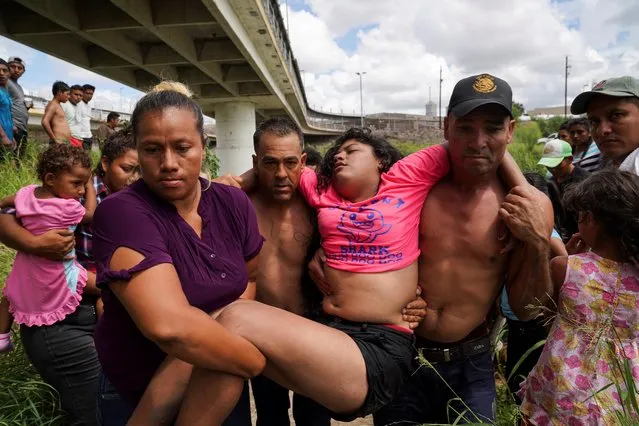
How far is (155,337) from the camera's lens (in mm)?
1534

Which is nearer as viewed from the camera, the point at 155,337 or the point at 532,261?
the point at 155,337

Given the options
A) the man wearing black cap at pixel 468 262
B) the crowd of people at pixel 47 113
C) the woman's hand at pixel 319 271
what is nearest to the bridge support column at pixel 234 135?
the crowd of people at pixel 47 113

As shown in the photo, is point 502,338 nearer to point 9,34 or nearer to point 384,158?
point 384,158

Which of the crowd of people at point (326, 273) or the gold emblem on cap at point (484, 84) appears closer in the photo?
the crowd of people at point (326, 273)

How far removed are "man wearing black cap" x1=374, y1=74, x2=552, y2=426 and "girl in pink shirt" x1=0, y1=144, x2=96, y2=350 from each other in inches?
75.6

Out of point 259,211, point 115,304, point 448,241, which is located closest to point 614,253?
point 448,241

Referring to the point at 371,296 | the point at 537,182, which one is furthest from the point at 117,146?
the point at 537,182

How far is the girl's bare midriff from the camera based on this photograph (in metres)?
2.21

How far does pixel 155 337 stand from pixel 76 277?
158cm

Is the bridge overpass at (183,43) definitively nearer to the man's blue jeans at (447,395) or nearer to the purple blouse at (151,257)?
the purple blouse at (151,257)

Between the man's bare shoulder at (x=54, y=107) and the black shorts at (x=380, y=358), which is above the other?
the man's bare shoulder at (x=54, y=107)

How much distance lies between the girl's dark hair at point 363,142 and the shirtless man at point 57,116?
7156mm

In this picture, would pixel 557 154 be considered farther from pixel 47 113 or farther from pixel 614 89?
pixel 47 113

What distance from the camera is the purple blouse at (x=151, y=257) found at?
165cm
